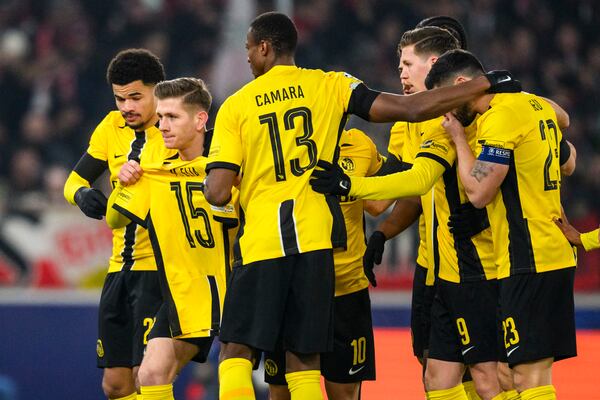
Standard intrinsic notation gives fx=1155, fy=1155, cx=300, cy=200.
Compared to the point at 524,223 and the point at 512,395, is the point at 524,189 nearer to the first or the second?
the point at 524,223

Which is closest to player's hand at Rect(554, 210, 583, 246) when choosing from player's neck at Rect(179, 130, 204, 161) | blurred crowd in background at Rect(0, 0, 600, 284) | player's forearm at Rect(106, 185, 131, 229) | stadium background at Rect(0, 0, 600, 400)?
player's neck at Rect(179, 130, 204, 161)

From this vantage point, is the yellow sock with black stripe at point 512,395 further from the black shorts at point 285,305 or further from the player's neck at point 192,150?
the player's neck at point 192,150

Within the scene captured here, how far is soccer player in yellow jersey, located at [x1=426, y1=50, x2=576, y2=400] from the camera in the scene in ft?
16.7

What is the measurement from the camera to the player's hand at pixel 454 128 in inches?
207

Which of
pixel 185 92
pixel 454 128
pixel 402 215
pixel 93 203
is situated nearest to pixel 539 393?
pixel 454 128

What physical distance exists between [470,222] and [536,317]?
569 millimetres

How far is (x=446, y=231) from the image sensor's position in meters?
5.60

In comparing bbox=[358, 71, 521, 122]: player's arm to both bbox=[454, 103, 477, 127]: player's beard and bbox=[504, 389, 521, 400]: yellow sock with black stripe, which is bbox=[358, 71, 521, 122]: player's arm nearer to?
bbox=[454, 103, 477, 127]: player's beard

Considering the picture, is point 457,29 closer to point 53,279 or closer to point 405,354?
point 405,354

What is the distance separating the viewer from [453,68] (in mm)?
5277

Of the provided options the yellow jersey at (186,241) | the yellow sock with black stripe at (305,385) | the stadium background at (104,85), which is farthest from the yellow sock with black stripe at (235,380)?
the stadium background at (104,85)

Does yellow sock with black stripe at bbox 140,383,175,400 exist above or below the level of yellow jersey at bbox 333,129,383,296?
below

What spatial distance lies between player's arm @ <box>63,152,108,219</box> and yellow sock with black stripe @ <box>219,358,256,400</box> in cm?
153

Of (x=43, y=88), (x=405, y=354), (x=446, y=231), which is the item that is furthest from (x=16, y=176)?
(x=446, y=231)
